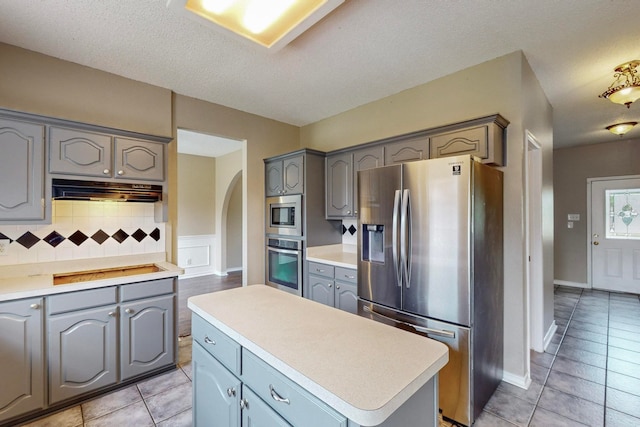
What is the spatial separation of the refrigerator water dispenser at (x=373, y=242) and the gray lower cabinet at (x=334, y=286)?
1.25ft

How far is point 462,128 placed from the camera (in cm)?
232

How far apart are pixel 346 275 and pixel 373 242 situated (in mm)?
591

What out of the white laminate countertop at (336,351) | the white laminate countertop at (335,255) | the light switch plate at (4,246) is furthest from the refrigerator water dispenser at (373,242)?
the light switch plate at (4,246)

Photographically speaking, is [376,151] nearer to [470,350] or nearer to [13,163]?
[470,350]

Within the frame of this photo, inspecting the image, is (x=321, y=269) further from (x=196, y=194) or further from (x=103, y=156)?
(x=196, y=194)

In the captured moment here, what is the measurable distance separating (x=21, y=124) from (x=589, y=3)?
3.84 m

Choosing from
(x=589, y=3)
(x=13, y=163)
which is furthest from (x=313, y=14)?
(x=13, y=163)

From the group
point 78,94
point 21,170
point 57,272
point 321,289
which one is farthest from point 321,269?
point 78,94

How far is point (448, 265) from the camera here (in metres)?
1.92

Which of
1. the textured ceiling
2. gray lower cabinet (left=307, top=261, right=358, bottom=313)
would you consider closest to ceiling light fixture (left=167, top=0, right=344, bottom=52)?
the textured ceiling

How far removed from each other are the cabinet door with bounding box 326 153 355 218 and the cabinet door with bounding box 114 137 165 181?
180cm

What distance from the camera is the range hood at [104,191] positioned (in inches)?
85.6

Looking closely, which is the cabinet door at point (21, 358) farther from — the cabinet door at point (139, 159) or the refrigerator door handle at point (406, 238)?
the refrigerator door handle at point (406, 238)

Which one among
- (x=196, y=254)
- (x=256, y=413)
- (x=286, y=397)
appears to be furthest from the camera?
(x=196, y=254)
